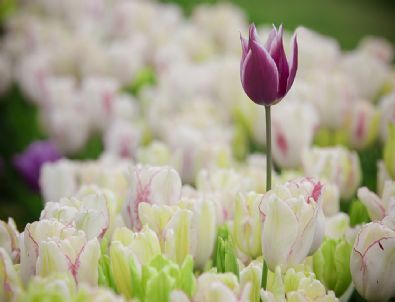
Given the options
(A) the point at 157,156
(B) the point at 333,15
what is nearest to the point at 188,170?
(A) the point at 157,156

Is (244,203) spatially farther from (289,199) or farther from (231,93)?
(231,93)

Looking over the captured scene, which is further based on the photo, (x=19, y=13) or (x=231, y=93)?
(x=19, y=13)

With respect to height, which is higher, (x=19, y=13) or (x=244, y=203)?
(x=19, y=13)

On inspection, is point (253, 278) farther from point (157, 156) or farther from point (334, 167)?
point (157, 156)

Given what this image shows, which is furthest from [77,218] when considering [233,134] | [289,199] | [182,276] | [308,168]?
[233,134]

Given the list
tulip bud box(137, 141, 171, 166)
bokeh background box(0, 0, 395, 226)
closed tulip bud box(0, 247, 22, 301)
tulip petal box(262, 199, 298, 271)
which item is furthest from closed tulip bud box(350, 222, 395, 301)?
bokeh background box(0, 0, 395, 226)
